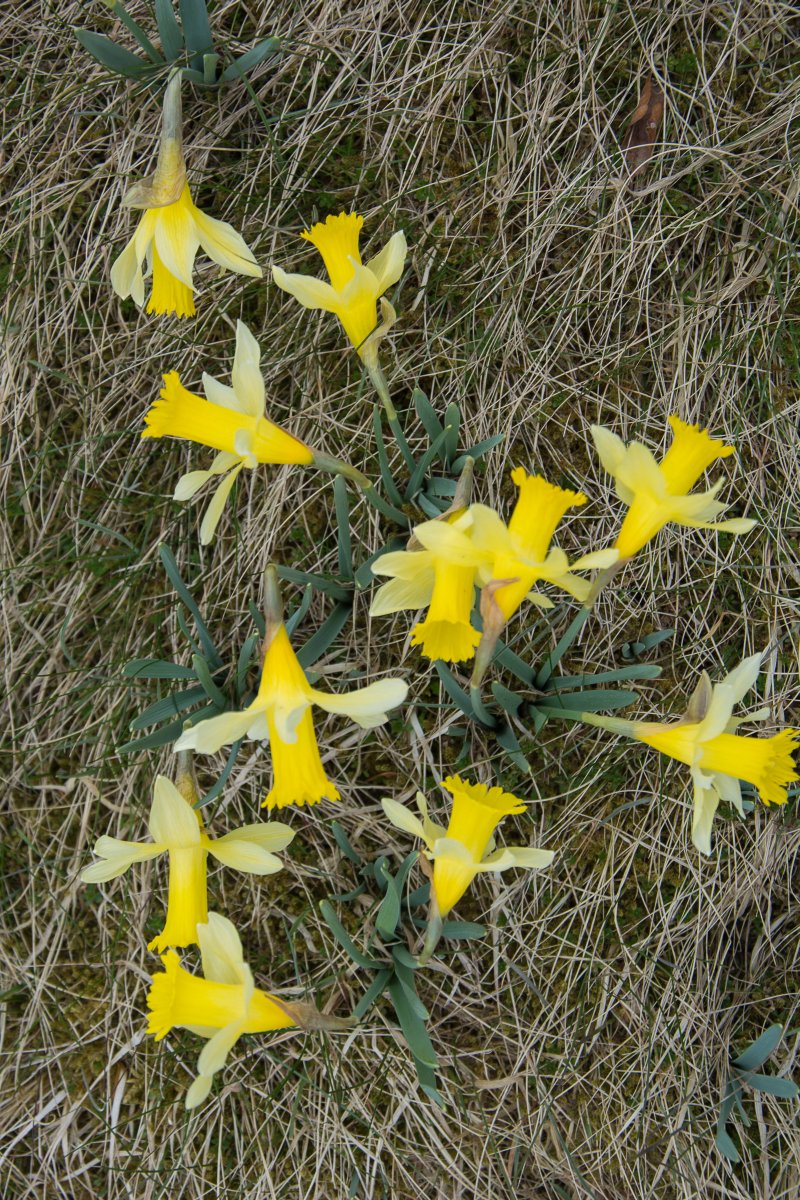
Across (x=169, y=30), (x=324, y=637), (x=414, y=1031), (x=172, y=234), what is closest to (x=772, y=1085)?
(x=414, y=1031)

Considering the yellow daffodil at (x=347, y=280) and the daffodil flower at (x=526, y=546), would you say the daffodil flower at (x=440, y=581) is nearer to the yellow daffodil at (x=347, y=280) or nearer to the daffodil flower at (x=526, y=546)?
the daffodil flower at (x=526, y=546)

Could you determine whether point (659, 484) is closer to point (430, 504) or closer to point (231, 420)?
point (430, 504)

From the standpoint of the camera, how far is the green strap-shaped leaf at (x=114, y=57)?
1.84 metres

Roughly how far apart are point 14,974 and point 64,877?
0.83 feet

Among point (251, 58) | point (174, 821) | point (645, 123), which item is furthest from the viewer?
point (645, 123)

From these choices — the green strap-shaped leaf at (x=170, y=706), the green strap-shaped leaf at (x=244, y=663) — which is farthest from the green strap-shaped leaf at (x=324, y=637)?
the green strap-shaped leaf at (x=170, y=706)

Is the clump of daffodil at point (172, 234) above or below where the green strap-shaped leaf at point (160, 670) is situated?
above

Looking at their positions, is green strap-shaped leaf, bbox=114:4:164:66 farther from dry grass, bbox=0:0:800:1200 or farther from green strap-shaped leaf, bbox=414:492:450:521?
Answer: green strap-shaped leaf, bbox=414:492:450:521

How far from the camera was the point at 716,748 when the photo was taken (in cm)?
148

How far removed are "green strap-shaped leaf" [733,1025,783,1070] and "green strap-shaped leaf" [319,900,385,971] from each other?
79 centimetres

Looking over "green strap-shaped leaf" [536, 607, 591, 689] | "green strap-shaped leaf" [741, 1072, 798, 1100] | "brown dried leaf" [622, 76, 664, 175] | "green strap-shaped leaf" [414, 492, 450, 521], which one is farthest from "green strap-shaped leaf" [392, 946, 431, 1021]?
"brown dried leaf" [622, 76, 664, 175]

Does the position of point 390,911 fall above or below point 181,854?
below

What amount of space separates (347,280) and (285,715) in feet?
2.53

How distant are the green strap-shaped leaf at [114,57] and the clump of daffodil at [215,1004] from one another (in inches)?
66.0
